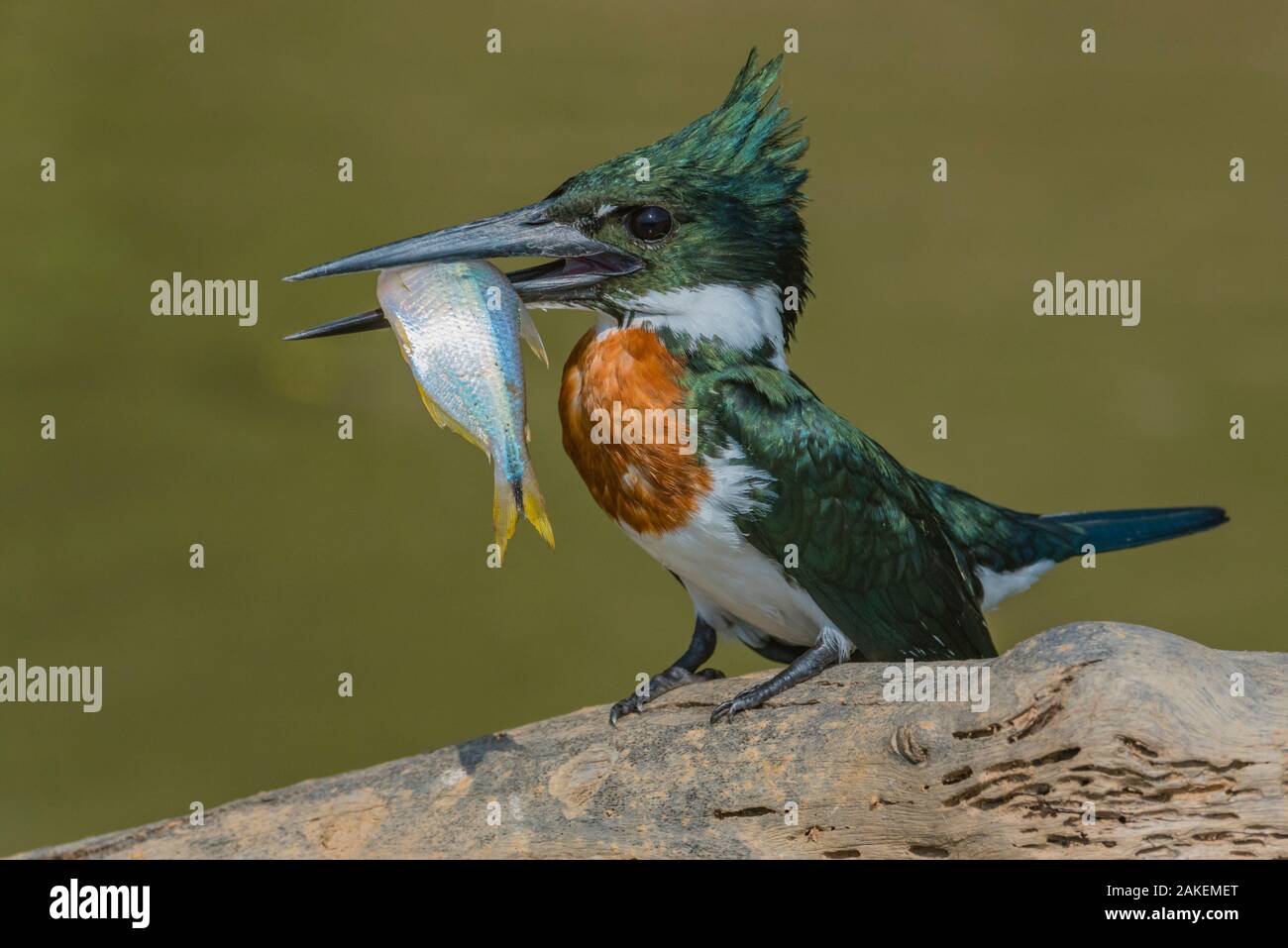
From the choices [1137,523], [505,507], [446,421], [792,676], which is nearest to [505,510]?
[505,507]

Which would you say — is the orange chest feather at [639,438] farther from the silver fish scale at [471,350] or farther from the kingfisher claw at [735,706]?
the kingfisher claw at [735,706]

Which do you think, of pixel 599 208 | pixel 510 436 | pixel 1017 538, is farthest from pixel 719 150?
pixel 1017 538

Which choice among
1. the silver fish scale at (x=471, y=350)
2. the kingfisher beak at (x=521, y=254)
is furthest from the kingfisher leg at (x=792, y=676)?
the kingfisher beak at (x=521, y=254)

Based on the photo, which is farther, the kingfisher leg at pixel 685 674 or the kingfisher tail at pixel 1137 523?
the kingfisher tail at pixel 1137 523

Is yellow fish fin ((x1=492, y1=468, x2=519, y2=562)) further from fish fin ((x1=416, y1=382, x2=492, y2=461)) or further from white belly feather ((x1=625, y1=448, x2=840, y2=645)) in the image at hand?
white belly feather ((x1=625, y1=448, x2=840, y2=645))

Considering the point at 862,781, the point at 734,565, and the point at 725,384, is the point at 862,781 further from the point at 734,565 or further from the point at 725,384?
the point at 725,384

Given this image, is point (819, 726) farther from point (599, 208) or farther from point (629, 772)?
point (599, 208)
